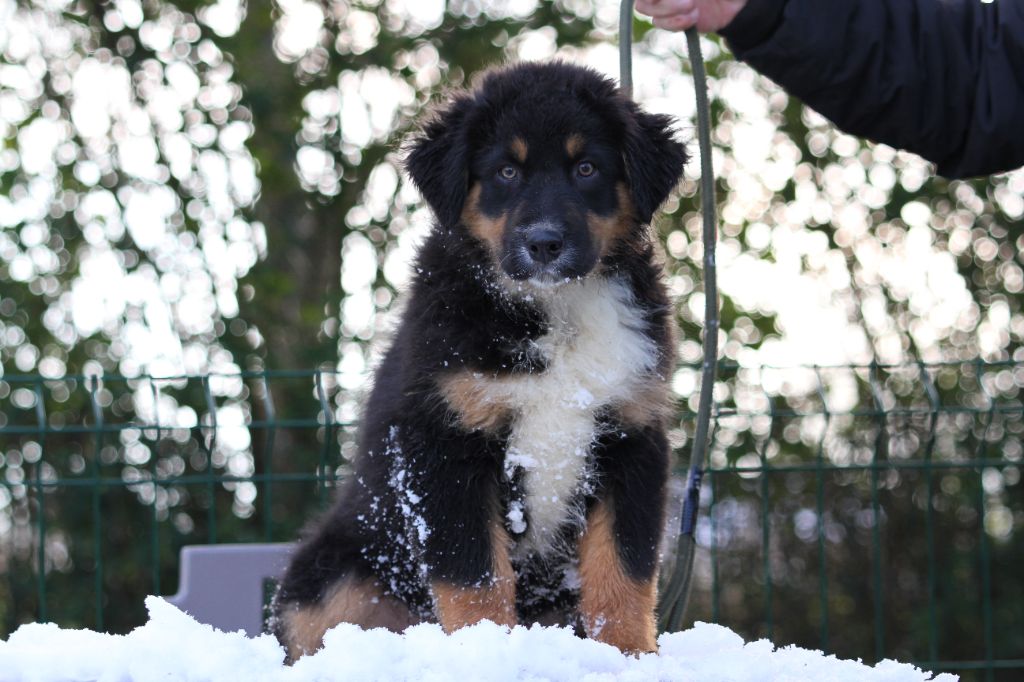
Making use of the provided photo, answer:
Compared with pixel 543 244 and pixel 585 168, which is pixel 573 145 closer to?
pixel 585 168

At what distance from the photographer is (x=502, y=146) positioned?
3.18 metres

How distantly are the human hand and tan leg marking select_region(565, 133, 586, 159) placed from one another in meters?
0.44

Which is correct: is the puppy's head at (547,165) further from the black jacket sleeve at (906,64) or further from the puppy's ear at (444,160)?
the black jacket sleeve at (906,64)

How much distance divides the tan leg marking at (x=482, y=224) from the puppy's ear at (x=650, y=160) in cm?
40

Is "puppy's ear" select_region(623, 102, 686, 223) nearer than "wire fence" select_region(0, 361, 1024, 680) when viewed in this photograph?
Yes

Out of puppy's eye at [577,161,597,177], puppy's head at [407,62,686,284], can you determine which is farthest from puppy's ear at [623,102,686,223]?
puppy's eye at [577,161,597,177]

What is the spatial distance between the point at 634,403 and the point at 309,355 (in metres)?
4.88

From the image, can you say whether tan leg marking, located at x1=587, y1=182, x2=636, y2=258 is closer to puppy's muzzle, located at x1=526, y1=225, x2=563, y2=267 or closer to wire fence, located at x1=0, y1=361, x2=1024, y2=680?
puppy's muzzle, located at x1=526, y1=225, x2=563, y2=267

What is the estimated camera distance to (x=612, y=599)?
9.70 feet

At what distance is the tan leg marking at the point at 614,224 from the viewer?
3162 mm

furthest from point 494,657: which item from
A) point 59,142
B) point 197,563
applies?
point 59,142

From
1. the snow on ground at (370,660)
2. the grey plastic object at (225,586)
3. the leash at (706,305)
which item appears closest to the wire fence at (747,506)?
the grey plastic object at (225,586)

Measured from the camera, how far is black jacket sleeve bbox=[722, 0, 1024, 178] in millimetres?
3195

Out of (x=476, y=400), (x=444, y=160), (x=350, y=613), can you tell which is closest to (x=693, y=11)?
(x=444, y=160)
